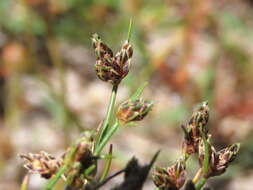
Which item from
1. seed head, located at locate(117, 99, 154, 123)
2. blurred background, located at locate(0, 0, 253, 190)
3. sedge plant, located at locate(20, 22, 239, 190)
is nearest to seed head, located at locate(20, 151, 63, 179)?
sedge plant, located at locate(20, 22, 239, 190)

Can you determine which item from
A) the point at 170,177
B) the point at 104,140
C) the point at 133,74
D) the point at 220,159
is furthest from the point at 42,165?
the point at 133,74

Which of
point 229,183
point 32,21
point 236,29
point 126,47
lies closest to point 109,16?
point 32,21

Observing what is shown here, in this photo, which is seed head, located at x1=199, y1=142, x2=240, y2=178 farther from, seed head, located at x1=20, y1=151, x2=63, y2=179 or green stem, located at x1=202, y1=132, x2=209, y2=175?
seed head, located at x1=20, y1=151, x2=63, y2=179

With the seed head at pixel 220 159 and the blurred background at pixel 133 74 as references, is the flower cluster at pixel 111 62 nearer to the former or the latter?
the seed head at pixel 220 159

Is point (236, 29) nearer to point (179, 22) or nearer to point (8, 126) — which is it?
point (179, 22)

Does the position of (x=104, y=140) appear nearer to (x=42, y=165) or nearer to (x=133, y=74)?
(x=42, y=165)

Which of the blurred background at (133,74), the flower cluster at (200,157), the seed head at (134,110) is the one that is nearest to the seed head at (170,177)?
the flower cluster at (200,157)
